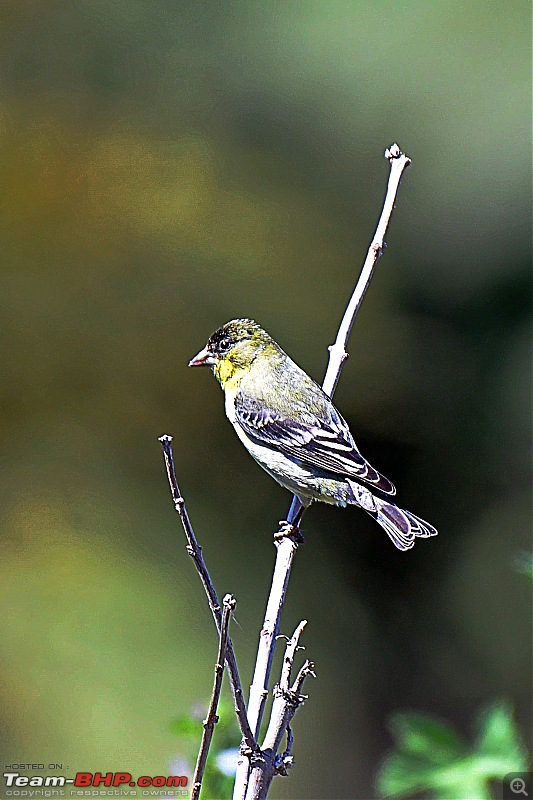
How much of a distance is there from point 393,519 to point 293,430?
342mm

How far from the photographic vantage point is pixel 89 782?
172 cm

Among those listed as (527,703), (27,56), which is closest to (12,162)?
(27,56)

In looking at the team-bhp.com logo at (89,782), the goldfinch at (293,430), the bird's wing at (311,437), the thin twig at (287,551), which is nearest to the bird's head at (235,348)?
the goldfinch at (293,430)

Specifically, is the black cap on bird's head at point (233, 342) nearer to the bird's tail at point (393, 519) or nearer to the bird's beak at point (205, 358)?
the bird's beak at point (205, 358)

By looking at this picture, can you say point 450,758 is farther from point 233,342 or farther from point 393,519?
point 233,342

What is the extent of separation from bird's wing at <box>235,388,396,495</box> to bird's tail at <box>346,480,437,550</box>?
0.04 m

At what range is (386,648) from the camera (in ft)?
13.4

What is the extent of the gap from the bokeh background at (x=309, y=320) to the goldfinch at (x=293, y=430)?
5.50 ft

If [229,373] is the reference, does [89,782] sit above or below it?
below

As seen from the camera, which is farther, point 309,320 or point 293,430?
point 309,320

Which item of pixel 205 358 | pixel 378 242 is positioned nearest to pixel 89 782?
pixel 205 358

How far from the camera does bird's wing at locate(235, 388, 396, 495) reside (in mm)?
2012

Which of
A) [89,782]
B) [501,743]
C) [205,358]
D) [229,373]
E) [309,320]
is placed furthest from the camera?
[309,320]

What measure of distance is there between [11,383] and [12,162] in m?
1.09
